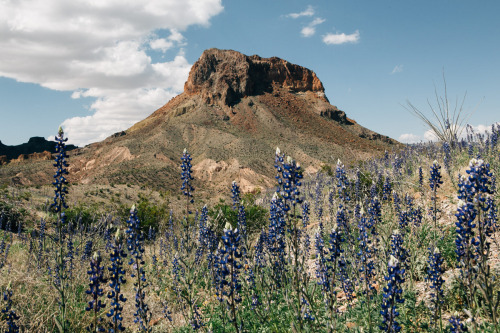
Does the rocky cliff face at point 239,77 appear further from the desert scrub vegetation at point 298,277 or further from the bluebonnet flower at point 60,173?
the bluebonnet flower at point 60,173

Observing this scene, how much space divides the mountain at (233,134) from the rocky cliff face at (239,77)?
0.33 meters

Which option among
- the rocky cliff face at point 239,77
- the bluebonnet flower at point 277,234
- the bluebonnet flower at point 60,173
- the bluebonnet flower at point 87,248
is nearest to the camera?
the bluebonnet flower at point 60,173

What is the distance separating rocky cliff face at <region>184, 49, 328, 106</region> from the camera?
3632 inches

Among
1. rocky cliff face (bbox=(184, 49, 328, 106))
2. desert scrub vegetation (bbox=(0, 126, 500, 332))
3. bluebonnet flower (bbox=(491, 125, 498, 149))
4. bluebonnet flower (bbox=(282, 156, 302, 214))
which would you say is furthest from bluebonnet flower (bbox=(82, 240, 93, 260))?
rocky cliff face (bbox=(184, 49, 328, 106))

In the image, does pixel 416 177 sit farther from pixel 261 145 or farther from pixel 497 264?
pixel 261 145

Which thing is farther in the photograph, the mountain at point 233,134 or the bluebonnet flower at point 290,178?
the mountain at point 233,134

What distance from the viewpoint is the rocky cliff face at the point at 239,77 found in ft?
303

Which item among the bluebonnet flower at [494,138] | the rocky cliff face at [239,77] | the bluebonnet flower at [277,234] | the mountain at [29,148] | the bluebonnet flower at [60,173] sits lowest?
the bluebonnet flower at [277,234]

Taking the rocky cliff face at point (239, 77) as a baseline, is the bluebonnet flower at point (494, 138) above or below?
below

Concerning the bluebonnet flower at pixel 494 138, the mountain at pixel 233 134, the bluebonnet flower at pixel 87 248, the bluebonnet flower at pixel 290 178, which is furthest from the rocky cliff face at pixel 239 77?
the bluebonnet flower at pixel 290 178

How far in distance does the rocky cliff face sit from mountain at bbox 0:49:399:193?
13.0 inches

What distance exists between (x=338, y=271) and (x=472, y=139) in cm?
1403

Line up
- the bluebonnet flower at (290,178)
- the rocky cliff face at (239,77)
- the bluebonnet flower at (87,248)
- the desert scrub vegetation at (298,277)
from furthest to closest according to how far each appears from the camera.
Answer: the rocky cliff face at (239,77), the bluebonnet flower at (87,248), the bluebonnet flower at (290,178), the desert scrub vegetation at (298,277)

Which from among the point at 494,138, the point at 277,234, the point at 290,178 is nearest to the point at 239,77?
the point at 494,138
